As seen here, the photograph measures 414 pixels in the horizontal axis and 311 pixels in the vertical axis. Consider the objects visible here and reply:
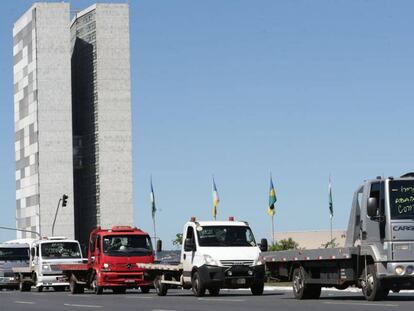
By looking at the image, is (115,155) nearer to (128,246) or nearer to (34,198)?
(34,198)

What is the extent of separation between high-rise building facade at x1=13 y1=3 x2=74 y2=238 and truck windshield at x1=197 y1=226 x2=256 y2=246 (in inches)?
5204

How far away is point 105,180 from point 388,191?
14500 centimetres

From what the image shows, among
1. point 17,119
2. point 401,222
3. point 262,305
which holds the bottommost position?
point 262,305

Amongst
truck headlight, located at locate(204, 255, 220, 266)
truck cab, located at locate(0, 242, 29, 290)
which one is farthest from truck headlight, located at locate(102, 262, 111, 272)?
truck cab, located at locate(0, 242, 29, 290)

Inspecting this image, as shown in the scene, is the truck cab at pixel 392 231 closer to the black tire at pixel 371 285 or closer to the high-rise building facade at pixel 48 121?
the black tire at pixel 371 285

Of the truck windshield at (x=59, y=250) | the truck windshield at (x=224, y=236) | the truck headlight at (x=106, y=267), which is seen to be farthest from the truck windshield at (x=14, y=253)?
the truck windshield at (x=224, y=236)

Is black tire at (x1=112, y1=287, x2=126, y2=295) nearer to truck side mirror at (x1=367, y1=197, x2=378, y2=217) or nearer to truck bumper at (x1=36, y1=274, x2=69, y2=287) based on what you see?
truck bumper at (x1=36, y1=274, x2=69, y2=287)

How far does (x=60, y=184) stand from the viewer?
16775cm

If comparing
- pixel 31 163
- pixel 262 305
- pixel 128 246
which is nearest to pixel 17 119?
pixel 31 163

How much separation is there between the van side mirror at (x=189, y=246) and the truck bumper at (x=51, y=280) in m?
16.4

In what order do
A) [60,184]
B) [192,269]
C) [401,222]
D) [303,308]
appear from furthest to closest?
[60,184] < [192,269] < [401,222] < [303,308]

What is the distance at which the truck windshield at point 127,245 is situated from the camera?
42.1 meters

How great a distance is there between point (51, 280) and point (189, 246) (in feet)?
56.6

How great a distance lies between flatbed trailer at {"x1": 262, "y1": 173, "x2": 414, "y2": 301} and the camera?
84.1 ft
